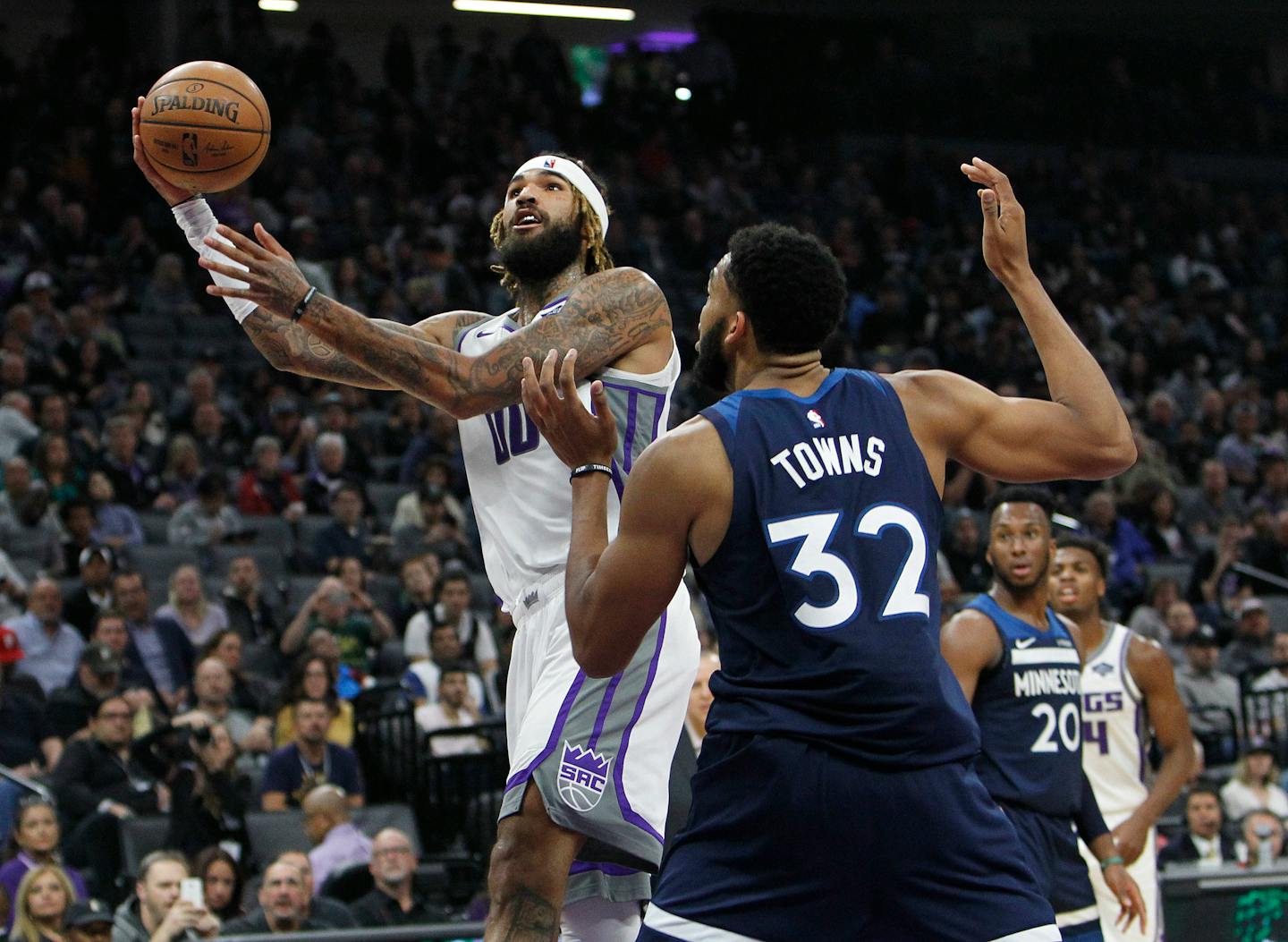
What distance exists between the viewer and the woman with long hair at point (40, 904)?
25.0 feet

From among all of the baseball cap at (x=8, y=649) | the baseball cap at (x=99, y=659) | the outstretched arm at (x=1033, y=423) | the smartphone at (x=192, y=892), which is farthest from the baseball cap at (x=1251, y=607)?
the outstretched arm at (x=1033, y=423)

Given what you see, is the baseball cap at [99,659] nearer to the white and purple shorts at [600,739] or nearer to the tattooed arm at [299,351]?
the tattooed arm at [299,351]

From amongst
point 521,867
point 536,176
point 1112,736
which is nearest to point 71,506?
point 1112,736

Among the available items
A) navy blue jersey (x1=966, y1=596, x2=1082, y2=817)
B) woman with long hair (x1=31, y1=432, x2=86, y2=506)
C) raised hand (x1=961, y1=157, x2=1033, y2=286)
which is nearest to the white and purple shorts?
raised hand (x1=961, y1=157, x2=1033, y2=286)

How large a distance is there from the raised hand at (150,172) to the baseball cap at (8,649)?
6.09 metres

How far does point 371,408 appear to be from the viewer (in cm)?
1526

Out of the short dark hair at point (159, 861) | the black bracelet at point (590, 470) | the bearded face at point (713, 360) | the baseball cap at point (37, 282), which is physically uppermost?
the baseball cap at point (37, 282)

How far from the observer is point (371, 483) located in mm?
13555

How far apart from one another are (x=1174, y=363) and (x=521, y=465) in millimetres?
15721

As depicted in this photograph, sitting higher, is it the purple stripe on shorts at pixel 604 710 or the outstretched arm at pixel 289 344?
the outstretched arm at pixel 289 344

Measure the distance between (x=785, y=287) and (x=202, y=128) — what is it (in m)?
1.88

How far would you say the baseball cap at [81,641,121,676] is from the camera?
388 inches

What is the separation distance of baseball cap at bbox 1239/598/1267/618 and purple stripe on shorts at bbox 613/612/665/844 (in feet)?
34.8

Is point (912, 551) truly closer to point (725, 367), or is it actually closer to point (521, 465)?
point (725, 367)
